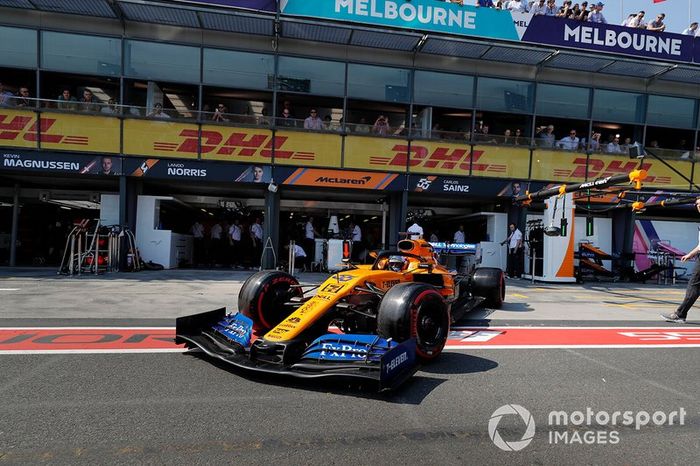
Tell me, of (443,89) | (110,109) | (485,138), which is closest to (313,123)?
(443,89)

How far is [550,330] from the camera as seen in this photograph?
660 cm

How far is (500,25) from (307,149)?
7.85 metres

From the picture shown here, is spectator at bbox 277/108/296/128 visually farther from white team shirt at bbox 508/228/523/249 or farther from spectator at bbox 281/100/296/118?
white team shirt at bbox 508/228/523/249

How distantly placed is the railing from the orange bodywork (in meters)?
9.32

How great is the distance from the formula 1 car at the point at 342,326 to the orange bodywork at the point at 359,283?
11 mm

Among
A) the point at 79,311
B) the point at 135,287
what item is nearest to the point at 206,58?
the point at 135,287

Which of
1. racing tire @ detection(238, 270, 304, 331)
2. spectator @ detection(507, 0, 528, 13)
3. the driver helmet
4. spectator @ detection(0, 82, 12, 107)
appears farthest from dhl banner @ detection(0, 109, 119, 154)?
spectator @ detection(507, 0, 528, 13)

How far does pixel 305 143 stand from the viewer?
15.2m

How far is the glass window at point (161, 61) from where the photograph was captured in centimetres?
1444

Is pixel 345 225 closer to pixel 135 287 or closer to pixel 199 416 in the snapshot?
pixel 135 287

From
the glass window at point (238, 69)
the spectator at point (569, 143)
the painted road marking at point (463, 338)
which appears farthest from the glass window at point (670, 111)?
the glass window at point (238, 69)

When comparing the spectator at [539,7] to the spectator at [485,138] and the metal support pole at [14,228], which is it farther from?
the metal support pole at [14,228]

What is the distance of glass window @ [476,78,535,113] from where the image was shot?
16.3 metres

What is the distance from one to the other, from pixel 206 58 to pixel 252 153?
3.53m
